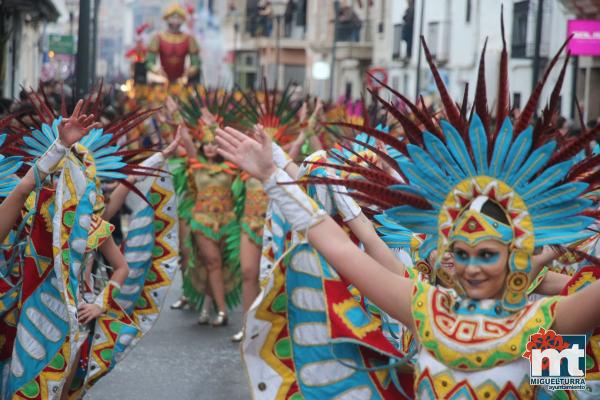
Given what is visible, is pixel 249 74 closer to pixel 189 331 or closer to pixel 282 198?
pixel 189 331

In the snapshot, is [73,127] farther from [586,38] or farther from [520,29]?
[520,29]

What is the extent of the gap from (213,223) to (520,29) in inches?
894

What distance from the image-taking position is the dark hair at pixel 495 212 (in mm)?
4098

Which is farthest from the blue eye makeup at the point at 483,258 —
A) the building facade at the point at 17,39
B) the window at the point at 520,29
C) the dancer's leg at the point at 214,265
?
the window at the point at 520,29

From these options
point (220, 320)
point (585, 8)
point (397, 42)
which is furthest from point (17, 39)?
point (397, 42)

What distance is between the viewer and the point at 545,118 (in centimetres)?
418

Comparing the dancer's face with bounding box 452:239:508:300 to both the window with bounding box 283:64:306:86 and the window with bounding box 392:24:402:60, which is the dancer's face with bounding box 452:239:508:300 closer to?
the window with bounding box 392:24:402:60

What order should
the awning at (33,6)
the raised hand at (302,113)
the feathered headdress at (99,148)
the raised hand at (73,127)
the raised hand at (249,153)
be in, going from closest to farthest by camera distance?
the raised hand at (249,153) < the raised hand at (73,127) < the feathered headdress at (99,148) < the raised hand at (302,113) < the awning at (33,6)

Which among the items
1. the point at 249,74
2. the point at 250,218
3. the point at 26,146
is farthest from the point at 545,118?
the point at 249,74

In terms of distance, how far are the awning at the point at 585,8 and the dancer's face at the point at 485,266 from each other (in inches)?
881

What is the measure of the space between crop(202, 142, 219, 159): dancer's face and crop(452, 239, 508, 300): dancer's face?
7262 mm

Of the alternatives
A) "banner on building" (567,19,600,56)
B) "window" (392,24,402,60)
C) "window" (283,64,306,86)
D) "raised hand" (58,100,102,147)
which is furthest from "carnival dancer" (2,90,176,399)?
"window" (283,64,306,86)

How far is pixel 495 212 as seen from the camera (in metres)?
4.11

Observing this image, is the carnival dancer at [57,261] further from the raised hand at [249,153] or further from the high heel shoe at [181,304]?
the high heel shoe at [181,304]
